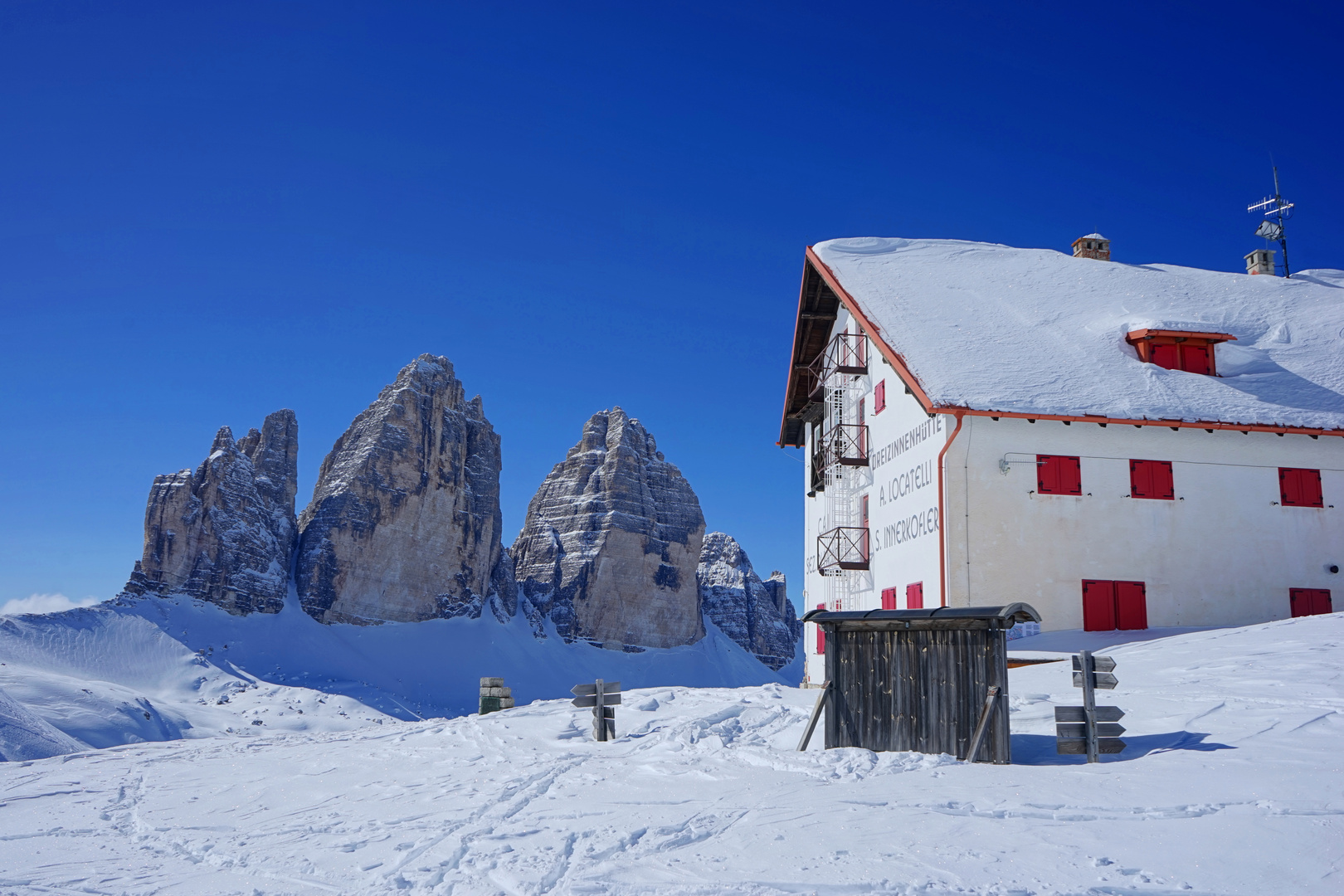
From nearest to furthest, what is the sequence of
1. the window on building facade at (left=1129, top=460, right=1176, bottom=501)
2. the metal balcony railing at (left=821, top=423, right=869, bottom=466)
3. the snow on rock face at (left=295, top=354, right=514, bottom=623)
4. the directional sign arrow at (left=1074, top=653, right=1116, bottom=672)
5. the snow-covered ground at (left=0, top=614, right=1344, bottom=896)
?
the snow-covered ground at (left=0, top=614, right=1344, bottom=896), the directional sign arrow at (left=1074, top=653, right=1116, bottom=672), the window on building facade at (left=1129, top=460, right=1176, bottom=501), the metal balcony railing at (left=821, top=423, right=869, bottom=466), the snow on rock face at (left=295, top=354, right=514, bottom=623)

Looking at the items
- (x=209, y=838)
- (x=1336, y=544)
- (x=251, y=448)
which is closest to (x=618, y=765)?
(x=209, y=838)

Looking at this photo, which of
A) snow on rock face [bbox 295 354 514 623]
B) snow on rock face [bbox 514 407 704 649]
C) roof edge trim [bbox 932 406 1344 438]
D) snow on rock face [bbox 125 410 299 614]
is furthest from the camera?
snow on rock face [bbox 514 407 704 649]

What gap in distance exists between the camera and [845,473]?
29141mm

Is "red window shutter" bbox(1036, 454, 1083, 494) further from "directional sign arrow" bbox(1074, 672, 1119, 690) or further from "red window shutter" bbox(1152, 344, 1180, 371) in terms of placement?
"directional sign arrow" bbox(1074, 672, 1119, 690)

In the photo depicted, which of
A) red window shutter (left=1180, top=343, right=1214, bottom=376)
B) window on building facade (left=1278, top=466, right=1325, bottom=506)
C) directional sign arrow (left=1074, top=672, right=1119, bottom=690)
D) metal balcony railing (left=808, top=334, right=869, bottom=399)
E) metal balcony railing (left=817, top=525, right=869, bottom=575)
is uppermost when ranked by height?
metal balcony railing (left=808, top=334, right=869, bottom=399)

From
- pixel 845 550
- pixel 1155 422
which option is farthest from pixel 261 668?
pixel 1155 422

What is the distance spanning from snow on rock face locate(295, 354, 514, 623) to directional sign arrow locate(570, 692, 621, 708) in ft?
309

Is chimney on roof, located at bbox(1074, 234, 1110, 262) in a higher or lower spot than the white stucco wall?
higher

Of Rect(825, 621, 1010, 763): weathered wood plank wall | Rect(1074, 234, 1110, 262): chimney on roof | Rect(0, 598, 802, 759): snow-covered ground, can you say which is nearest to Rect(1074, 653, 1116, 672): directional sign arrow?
Rect(825, 621, 1010, 763): weathered wood plank wall

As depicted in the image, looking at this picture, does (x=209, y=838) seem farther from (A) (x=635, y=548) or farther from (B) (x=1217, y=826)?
(A) (x=635, y=548)

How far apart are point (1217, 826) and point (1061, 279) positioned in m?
22.6

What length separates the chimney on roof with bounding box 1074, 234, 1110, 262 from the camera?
106ft

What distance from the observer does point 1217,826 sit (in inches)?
320

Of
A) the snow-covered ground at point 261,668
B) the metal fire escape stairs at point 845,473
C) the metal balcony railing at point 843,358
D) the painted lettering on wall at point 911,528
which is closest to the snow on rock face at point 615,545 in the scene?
the snow-covered ground at point 261,668
